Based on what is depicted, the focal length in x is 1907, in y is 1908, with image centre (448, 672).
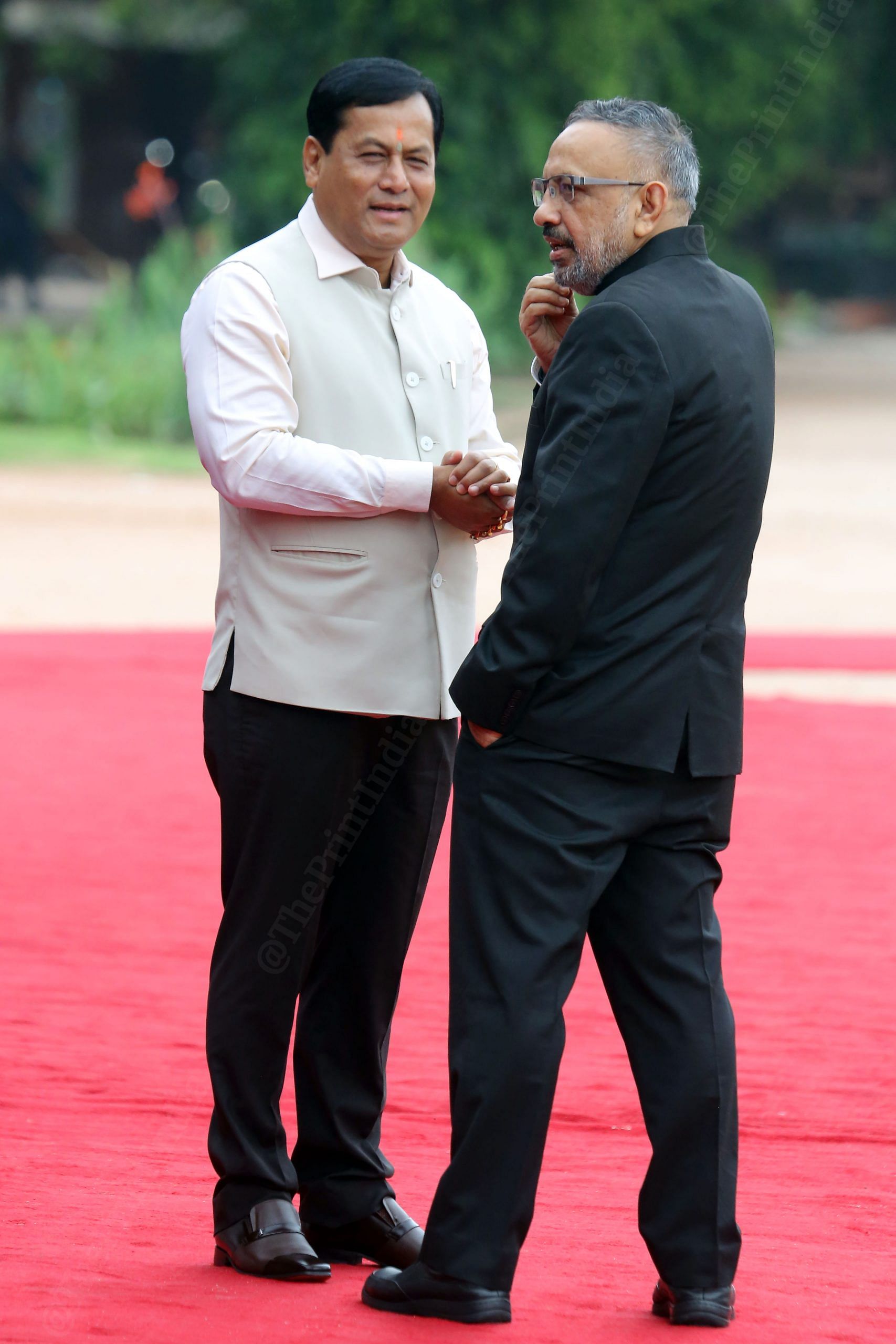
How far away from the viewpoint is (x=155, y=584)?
11.4 meters

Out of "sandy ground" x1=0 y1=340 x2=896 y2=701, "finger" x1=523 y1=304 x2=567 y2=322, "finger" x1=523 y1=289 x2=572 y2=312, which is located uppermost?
"finger" x1=523 y1=289 x2=572 y2=312

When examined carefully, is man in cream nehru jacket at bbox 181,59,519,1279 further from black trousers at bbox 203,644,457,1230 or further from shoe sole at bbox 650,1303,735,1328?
shoe sole at bbox 650,1303,735,1328

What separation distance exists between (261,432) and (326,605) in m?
0.30

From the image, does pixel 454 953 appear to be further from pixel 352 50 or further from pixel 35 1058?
pixel 352 50

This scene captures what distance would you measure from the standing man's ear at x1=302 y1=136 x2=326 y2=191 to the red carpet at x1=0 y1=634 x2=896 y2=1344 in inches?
68.5

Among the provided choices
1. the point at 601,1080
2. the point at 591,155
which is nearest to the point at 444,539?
the point at 591,155

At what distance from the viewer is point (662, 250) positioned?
2734 mm

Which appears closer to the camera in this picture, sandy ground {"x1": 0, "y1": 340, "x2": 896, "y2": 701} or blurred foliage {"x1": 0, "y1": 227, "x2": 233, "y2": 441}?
sandy ground {"x1": 0, "y1": 340, "x2": 896, "y2": 701}

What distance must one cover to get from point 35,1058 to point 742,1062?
1581 mm

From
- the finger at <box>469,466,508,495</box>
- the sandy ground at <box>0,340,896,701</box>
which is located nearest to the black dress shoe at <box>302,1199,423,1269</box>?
the finger at <box>469,466,508,495</box>

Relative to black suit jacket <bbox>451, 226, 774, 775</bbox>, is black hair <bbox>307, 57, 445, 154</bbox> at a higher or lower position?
higher

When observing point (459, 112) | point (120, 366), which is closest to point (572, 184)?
point (120, 366)

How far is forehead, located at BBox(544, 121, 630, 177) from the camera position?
2.70 meters

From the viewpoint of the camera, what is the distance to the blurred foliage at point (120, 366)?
1795 centimetres
